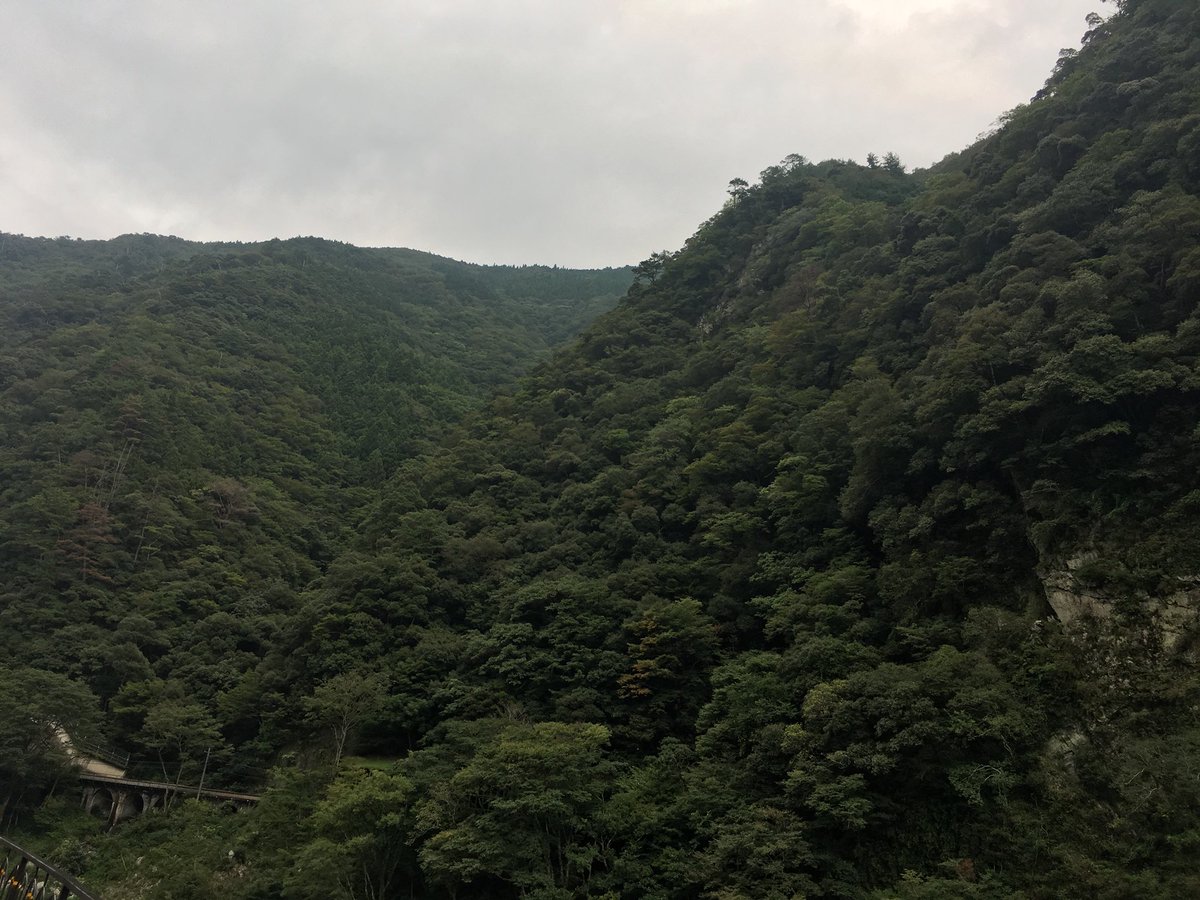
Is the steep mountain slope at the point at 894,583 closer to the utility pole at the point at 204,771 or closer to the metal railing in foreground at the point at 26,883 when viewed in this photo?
the utility pole at the point at 204,771

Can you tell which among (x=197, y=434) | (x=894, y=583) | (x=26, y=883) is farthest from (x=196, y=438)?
(x=894, y=583)

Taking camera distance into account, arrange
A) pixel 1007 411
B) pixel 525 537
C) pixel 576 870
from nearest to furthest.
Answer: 1. pixel 576 870
2. pixel 1007 411
3. pixel 525 537

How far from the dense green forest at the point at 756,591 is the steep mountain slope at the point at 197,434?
328mm

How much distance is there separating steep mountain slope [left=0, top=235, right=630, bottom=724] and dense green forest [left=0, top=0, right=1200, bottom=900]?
12.9 inches

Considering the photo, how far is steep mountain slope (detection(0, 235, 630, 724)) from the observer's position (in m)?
37.6

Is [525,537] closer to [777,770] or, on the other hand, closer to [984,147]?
[777,770]

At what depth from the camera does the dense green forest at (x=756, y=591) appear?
15891 mm

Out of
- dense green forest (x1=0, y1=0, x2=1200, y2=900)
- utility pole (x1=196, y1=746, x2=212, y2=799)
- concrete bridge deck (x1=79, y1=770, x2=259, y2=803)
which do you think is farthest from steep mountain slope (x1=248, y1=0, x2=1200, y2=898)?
concrete bridge deck (x1=79, y1=770, x2=259, y2=803)

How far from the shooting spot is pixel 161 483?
152 ft

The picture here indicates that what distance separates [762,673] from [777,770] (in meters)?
3.55

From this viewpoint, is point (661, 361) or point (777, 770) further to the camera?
point (661, 361)

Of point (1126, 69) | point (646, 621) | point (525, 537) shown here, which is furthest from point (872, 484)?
point (1126, 69)

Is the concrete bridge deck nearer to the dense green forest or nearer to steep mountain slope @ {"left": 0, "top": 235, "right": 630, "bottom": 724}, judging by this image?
the dense green forest

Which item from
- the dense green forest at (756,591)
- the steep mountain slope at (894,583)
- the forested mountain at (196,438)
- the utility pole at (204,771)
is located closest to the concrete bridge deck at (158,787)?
the utility pole at (204,771)
